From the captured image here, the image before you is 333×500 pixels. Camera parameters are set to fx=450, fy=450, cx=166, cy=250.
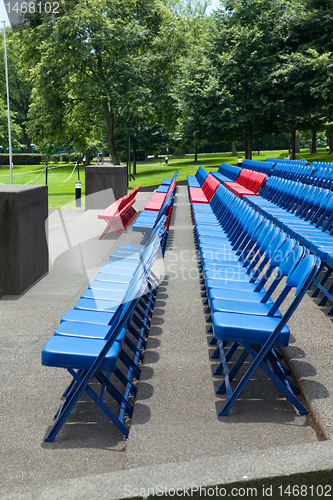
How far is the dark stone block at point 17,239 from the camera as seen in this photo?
5203mm

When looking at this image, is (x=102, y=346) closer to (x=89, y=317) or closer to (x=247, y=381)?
(x=89, y=317)

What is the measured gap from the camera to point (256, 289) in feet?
12.0

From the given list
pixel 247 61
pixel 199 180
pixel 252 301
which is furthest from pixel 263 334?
pixel 247 61

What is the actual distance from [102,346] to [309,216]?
6180 mm

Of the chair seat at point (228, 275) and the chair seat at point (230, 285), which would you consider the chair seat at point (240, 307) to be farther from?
the chair seat at point (228, 275)

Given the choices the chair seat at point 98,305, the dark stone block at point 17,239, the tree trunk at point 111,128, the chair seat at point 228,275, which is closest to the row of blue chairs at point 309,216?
the chair seat at point 228,275

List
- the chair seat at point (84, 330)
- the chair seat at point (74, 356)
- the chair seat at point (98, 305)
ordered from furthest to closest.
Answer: the chair seat at point (98, 305)
the chair seat at point (84, 330)
the chair seat at point (74, 356)

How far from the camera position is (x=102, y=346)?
2.75 m

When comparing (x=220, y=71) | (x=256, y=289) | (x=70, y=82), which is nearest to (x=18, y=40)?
(x=70, y=82)

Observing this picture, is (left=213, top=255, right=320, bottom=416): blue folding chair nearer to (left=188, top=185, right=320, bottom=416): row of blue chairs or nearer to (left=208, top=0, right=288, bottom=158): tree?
(left=188, top=185, right=320, bottom=416): row of blue chairs

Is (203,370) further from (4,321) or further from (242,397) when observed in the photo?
(4,321)

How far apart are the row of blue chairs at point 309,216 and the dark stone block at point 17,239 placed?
3325mm

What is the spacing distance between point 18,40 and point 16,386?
30.0m

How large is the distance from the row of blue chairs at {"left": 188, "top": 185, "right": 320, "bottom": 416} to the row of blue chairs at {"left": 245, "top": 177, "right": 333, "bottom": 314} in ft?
2.42
